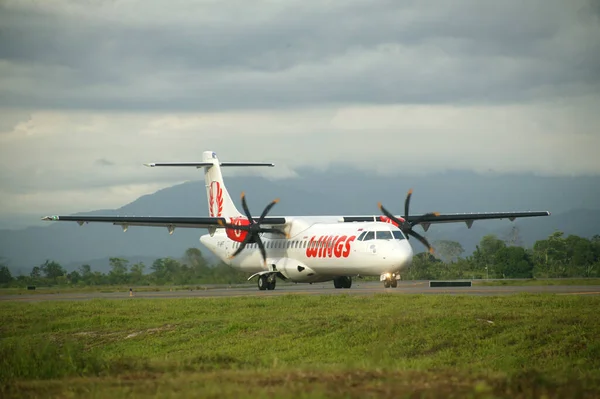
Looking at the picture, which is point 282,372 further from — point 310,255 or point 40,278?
point 40,278

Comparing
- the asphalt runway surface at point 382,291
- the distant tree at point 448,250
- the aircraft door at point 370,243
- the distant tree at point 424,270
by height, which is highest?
the distant tree at point 448,250

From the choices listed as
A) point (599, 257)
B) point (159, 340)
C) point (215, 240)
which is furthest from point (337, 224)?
point (599, 257)

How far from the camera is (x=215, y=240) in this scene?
58.8 metres

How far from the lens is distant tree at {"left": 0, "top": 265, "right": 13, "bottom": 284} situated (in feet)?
248

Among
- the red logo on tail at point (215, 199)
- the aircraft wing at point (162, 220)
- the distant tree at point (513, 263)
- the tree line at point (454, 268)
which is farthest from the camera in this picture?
the distant tree at point (513, 263)

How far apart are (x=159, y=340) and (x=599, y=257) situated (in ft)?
190

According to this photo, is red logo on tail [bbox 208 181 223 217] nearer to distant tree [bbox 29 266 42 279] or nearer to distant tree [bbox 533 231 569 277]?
distant tree [bbox 533 231 569 277]

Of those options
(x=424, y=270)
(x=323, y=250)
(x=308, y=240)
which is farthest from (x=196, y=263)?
(x=424, y=270)

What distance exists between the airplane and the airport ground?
9222 mm

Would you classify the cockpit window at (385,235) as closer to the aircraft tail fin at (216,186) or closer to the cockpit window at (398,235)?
the cockpit window at (398,235)

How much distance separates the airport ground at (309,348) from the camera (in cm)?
1317

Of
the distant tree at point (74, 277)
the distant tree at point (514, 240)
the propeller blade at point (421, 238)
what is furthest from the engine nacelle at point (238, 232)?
the distant tree at point (514, 240)

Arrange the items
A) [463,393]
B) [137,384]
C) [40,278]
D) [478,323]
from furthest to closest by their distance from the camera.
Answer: [40,278] → [478,323] → [137,384] → [463,393]

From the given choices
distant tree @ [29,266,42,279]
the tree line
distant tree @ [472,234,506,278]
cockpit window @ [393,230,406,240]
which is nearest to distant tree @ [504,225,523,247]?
distant tree @ [472,234,506,278]
